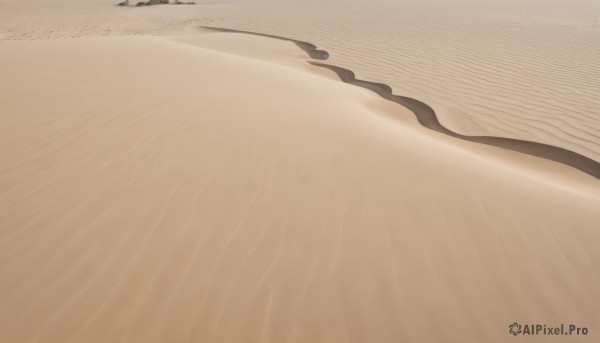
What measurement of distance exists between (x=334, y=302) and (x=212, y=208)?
102cm

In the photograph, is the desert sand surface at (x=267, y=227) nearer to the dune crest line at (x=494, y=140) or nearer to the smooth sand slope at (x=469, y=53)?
the dune crest line at (x=494, y=140)

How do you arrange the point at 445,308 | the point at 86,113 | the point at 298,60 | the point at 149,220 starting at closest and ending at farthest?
the point at 445,308 < the point at 149,220 < the point at 86,113 < the point at 298,60

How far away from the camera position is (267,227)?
89.0 inches

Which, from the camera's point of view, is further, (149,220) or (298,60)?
(298,60)

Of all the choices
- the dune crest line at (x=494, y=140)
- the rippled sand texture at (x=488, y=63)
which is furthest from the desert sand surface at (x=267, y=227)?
the rippled sand texture at (x=488, y=63)

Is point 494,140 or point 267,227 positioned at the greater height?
point 494,140

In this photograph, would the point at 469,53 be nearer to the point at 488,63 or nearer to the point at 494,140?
the point at 488,63

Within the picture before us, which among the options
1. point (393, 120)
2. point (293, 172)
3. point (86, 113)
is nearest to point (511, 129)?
point (393, 120)

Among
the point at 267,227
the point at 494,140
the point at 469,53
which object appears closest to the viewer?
the point at 267,227

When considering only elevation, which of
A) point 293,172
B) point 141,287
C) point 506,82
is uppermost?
point 506,82

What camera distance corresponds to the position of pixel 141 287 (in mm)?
1843

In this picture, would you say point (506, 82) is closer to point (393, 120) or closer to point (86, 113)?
point (393, 120)

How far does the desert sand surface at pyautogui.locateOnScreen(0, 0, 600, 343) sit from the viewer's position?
175 cm

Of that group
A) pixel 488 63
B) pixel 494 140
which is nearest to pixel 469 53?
pixel 488 63
